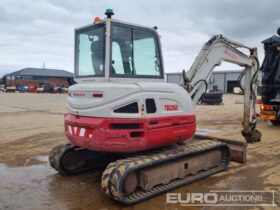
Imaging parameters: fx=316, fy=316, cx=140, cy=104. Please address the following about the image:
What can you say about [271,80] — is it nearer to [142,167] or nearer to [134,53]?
[134,53]

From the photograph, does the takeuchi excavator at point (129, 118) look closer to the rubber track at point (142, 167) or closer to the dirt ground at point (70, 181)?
the rubber track at point (142, 167)

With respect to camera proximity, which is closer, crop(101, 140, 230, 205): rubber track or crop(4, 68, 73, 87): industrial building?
crop(101, 140, 230, 205): rubber track

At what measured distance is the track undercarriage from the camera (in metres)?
4.54

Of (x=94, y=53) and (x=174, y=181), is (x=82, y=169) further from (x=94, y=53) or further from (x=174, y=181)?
(x=94, y=53)

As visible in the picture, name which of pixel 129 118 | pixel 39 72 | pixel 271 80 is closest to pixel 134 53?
pixel 129 118

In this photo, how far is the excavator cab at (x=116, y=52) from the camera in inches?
195

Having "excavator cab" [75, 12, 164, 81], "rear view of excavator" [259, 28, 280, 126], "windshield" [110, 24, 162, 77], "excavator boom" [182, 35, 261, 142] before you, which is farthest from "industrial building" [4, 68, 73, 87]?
"windshield" [110, 24, 162, 77]

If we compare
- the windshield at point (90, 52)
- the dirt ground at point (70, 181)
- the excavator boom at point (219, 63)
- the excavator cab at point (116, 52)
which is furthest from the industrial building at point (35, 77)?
the excavator cab at point (116, 52)

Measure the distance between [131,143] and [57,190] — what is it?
158cm

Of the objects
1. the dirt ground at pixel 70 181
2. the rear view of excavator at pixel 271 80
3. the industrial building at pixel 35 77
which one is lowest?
the dirt ground at pixel 70 181

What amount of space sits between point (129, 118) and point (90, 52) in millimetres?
1406

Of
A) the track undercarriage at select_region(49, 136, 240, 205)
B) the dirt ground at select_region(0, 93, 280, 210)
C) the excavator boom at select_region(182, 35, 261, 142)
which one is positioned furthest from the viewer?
the excavator boom at select_region(182, 35, 261, 142)

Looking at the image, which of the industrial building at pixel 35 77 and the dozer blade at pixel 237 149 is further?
the industrial building at pixel 35 77

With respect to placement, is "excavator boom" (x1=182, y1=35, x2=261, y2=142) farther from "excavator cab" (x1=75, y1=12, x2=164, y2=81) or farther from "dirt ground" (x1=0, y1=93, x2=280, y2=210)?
"excavator cab" (x1=75, y1=12, x2=164, y2=81)
